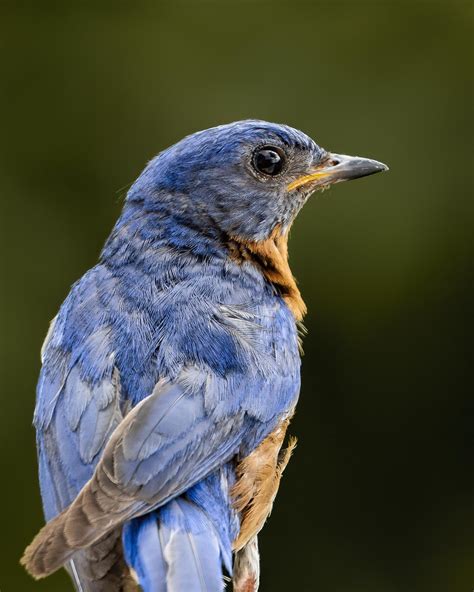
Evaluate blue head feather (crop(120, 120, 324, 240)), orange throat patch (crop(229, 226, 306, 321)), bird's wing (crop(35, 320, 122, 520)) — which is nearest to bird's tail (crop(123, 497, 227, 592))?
bird's wing (crop(35, 320, 122, 520))

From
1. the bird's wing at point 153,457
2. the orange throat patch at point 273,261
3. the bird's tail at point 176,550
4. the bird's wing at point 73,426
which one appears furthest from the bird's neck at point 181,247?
the bird's tail at point 176,550

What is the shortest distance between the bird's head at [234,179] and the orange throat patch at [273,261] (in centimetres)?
3

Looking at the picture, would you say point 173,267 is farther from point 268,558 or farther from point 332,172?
point 268,558

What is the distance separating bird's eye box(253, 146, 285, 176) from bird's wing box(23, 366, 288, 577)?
1139 millimetres

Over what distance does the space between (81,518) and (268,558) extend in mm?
3741

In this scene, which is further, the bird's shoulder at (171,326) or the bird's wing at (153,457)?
the bird's shoulder at (171,326)

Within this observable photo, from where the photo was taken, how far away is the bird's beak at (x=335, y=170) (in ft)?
17.0

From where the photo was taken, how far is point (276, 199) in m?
5.05

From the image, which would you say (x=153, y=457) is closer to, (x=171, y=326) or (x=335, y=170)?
(x=171, y=326)

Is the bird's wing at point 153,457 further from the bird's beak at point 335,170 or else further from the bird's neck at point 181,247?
the bird's beak at point 335,170

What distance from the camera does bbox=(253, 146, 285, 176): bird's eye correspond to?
197 inches

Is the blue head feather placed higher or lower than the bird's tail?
higher

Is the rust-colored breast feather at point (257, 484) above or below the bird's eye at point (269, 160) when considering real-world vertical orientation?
below

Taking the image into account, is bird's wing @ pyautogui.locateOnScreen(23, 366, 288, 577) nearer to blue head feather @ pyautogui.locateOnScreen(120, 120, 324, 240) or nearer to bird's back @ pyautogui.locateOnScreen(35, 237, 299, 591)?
bird's back @ pyautogui.locateOnScreen(35, 237, 299, 591)
